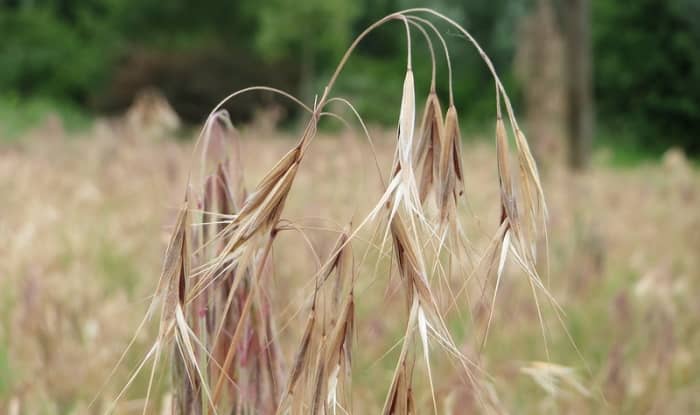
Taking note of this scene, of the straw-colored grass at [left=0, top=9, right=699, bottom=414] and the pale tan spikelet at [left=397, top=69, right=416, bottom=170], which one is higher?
the pale tan spikelet at [left=397, top=69, right=416, bottom=170]

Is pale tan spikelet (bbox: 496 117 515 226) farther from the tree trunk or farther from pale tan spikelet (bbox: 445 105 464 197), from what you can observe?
the tree trunk

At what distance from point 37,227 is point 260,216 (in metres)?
2.12

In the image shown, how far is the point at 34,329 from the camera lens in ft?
5.26

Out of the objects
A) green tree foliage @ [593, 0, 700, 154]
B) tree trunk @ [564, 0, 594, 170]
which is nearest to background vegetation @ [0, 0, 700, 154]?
green tree foliage @ [593, 0, 700, 154]

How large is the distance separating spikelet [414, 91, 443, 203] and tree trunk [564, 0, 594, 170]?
10.3 metres

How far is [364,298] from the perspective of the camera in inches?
98.2

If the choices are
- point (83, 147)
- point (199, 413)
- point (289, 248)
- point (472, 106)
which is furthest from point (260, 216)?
point (472, 106)

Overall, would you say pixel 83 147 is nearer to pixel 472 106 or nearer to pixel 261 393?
pixel 261 393

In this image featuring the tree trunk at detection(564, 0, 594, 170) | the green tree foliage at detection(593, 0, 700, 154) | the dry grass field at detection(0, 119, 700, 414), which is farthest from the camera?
the green tree foliage at detection(593, 0, 700, 154)

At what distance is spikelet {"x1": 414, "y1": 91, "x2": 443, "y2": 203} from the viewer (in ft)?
2.36

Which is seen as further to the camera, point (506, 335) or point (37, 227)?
point (37, 227)

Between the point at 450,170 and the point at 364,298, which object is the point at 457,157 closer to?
the point at 450,170

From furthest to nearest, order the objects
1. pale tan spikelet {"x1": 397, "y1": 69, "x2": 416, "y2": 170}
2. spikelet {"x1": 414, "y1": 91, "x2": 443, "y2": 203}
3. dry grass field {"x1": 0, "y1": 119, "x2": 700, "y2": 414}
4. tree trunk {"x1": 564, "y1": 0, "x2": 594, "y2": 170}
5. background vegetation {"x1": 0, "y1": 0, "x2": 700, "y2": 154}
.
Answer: background vegetation {"x1": 0, "y1": 0, "x2": 700, "y2": 154} → tree trunk {"x1": 564, "y1": 0, "x2": 594, "y2": 170} → dry grass field {"x1": 0, "y1": 119, "x2": 700, "y2": 414} → spikelet {"x1": 414, "y1": 91, "x2": 443, "y2": 203} → pale tan spikelet {"x1": 397, "y1": 69, "x2": 416, "y2": 170}

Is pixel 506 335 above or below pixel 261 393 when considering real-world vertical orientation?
below
